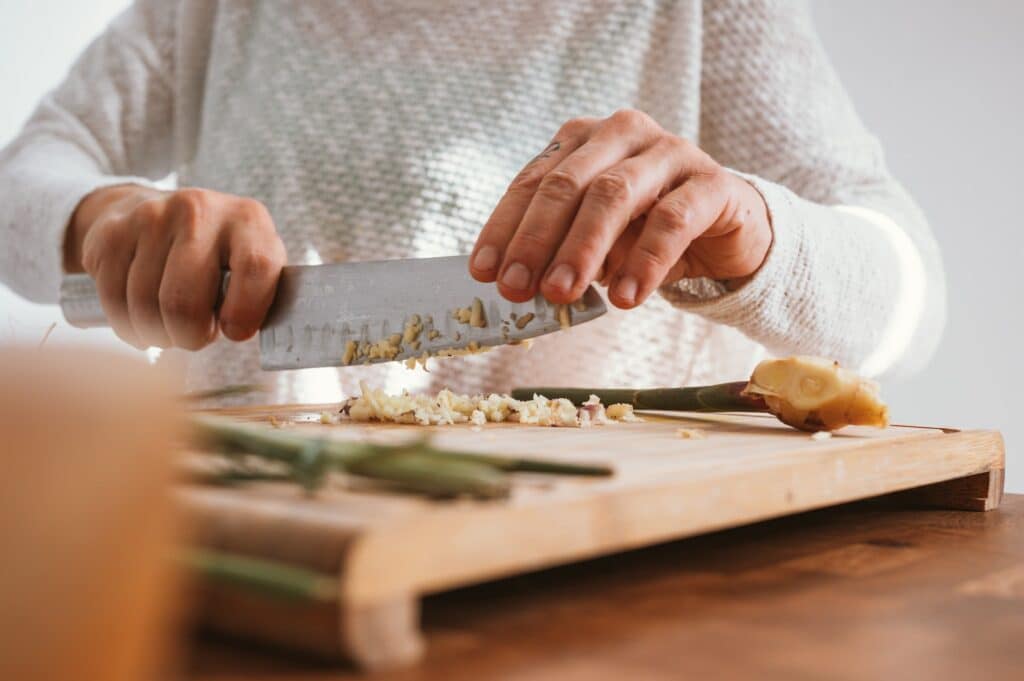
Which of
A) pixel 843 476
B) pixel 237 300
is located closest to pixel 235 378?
pixel 237 300

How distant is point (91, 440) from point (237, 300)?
2.83 feet

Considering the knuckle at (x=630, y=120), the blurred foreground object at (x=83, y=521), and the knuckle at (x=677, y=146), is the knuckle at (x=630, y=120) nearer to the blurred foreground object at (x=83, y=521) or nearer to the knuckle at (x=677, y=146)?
the knuckle at (x=677, y=146)

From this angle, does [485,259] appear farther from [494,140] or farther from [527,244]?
[494,140]

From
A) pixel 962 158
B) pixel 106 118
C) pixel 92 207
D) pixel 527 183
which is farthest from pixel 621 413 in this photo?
pixel 962 158

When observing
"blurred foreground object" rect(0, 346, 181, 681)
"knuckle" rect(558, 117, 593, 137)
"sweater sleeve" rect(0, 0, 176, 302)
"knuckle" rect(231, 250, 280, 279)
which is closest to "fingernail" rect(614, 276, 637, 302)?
"knuckle" rect(558, 117, 593, 137)

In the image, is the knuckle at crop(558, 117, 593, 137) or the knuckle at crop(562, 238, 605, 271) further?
the knuckle at crop(558, 117, 593, 137)

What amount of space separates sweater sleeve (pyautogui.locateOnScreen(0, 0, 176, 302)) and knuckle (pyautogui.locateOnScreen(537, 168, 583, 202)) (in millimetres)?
1037

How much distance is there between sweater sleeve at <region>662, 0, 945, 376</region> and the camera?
1396 millimetres

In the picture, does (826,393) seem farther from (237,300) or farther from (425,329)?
(237,300)

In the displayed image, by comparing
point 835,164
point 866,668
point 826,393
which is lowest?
point 866,668

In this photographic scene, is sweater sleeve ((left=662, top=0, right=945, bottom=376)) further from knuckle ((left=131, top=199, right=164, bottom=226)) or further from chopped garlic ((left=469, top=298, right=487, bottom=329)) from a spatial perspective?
knuckle ((left=131, top=199, right=164, bottom=226))

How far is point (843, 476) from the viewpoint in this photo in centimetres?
69

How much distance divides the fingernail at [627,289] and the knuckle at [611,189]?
0.23 ft

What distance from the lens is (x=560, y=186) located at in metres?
0.91
